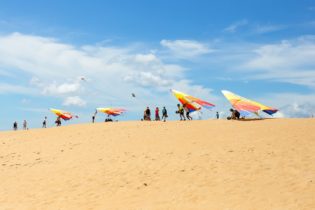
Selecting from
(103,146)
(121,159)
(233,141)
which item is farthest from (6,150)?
(233,141)

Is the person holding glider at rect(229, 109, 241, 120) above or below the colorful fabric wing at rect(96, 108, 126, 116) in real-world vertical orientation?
below

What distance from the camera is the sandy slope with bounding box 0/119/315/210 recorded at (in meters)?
15.0

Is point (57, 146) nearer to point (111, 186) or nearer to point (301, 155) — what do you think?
point (111, 186)

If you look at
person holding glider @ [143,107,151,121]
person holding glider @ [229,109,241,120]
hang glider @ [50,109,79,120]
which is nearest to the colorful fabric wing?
hang glider @ [50,109,79,120]

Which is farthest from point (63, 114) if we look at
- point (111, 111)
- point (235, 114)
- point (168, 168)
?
point (168, 168)

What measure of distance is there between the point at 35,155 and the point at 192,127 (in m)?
9.81

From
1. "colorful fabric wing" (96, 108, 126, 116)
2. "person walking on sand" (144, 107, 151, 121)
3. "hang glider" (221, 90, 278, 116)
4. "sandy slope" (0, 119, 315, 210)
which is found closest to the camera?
"sandy slope" (0, 119, 315, 210)

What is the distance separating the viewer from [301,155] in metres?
19.8

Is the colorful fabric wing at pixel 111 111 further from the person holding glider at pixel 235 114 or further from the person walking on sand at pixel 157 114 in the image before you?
the person holding glider at pixel 235 114

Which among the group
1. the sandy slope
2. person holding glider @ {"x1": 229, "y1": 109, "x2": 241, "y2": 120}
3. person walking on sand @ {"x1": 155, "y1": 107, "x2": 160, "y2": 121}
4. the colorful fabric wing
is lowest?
the sandy slope

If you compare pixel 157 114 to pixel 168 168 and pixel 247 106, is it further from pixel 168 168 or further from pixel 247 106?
pixel 168 168

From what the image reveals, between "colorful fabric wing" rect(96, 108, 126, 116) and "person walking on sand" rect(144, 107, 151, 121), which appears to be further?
"colorful fabric wing" rect(96, 108, 126, 116)

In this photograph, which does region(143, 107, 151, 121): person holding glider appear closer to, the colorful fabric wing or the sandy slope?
the sandy slope

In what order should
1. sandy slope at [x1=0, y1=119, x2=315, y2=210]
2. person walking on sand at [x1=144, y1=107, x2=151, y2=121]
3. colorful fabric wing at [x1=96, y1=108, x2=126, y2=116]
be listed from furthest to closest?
1. colorful fabric wing at [x1=96, y1=108, x2=126, y2=116]
2. person walking on sand at [x1=144, y1=107, x2=151, y2=121]
3. sandy slope at [x1=0, y1=119, x2=315, y2=210]
